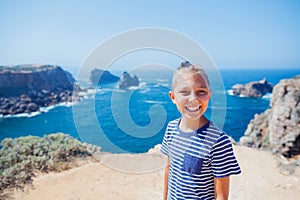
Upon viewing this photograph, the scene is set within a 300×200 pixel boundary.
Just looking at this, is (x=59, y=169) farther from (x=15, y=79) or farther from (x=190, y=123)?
(x=15, y=79)

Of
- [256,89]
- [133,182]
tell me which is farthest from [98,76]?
[256,89]

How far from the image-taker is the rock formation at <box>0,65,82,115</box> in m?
47.4

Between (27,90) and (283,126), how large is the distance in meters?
49.1

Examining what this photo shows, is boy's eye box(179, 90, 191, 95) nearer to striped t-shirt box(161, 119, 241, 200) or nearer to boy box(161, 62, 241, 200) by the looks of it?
boy box(161, 62, 241, 200)

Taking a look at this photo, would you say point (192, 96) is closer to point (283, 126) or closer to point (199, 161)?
point (199, 161)

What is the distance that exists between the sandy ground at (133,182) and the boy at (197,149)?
383 centimetres

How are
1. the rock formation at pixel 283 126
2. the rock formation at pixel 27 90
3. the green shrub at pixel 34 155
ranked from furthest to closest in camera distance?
1. the rock formation at pixel 27 90
2. the rock formation at pixel 283 126
3. the green shrub at pixel 34 155

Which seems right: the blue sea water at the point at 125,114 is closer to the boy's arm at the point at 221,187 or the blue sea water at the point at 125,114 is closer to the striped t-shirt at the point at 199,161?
the striped t-shirt at the point at 199,161

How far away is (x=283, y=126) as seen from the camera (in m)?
15.0

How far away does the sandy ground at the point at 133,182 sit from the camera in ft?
17.4

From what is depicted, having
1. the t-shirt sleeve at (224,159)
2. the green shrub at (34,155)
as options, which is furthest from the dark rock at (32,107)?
the t-shirt sleeve at (224,159)

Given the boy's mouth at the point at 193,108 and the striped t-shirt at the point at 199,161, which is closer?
the striped t-shirt at the point at 199,161

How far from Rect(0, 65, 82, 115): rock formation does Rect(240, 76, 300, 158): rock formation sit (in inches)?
1400

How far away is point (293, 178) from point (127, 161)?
4.69 meters
